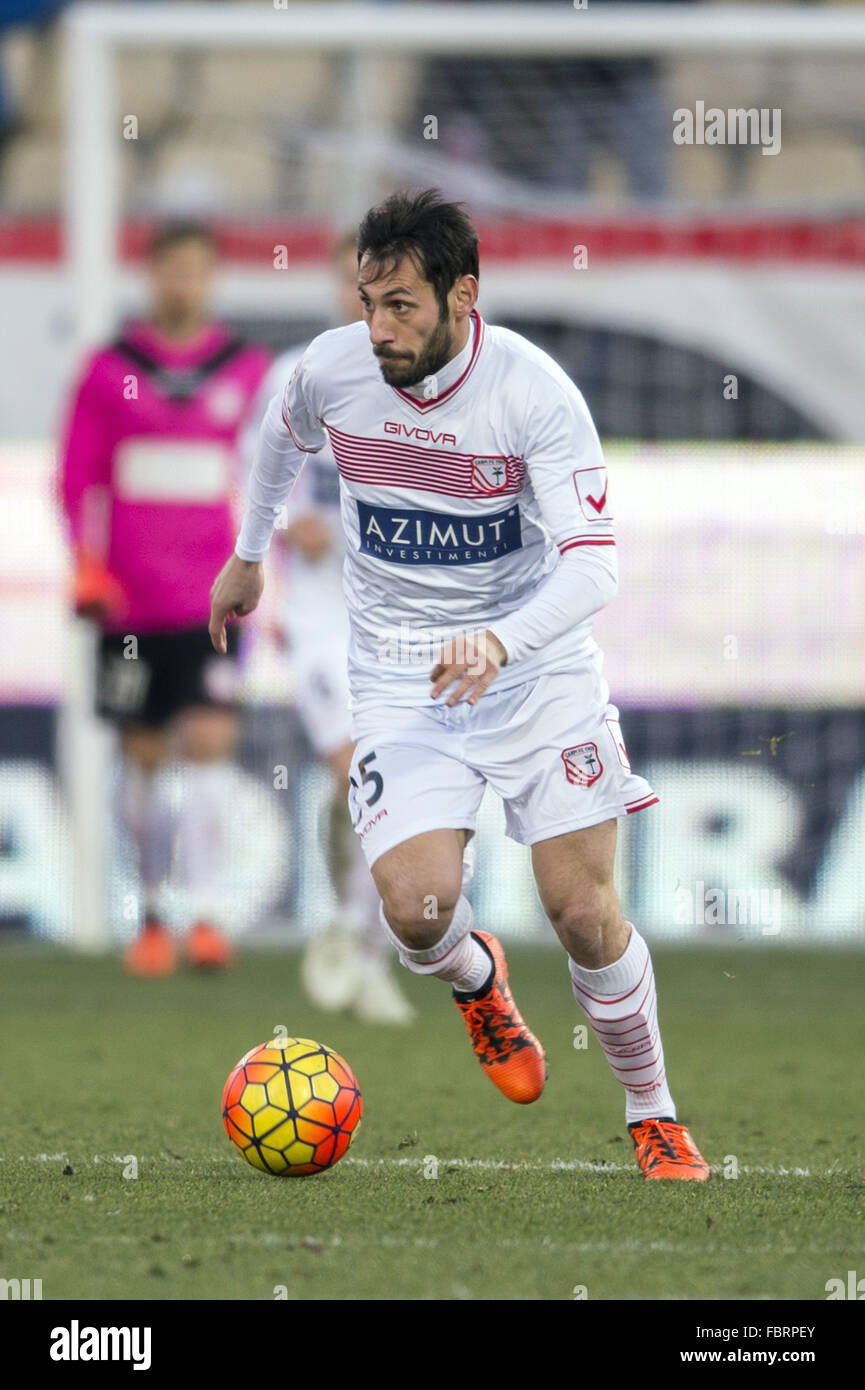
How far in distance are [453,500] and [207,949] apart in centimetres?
425

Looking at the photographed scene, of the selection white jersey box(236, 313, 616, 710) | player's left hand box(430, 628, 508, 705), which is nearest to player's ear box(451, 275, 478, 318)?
white jersey box(236, 313, 616, 710)

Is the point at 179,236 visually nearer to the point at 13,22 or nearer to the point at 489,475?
the point at 489,475

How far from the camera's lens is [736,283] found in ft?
35.7

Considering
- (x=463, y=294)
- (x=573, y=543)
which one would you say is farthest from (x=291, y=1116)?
(x=463, y=294)

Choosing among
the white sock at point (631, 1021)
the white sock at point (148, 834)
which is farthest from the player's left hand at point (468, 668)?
the white sock at point (148, 834)

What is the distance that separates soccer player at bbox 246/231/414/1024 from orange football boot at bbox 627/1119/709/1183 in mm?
2967

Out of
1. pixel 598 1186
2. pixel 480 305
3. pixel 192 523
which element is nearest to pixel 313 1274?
pixel 598 1186

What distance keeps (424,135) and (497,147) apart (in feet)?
1.23

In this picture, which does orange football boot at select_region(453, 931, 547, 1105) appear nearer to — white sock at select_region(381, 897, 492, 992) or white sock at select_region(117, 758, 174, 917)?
white sock at select_region(381, 897, 492, 992)

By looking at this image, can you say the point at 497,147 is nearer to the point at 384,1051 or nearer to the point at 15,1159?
the point at 384,1051

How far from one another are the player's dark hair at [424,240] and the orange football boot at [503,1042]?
156cm

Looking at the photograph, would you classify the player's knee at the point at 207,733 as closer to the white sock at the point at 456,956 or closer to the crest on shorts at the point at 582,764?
the white sock at the point at 456,956

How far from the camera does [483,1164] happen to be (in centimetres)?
497

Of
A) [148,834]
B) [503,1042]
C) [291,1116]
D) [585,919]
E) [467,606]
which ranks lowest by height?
[291,1116]
